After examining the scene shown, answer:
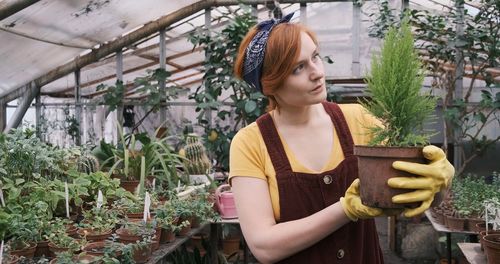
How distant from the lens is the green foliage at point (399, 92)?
1064mm

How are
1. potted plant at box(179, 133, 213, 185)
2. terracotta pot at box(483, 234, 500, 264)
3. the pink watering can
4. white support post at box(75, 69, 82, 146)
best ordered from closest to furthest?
terracotta pot at box(483, 234, 500, 264)
the pink watering can
potted plant at box(179, 133, 213, 185)
white support post at box(75, 69, 82, 146)

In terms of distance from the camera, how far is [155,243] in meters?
2.56

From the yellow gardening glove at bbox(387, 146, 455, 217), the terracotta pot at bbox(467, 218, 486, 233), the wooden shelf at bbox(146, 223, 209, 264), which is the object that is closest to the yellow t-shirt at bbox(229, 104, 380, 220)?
the yellow gardening glove at bbox(387, 146, 455, 217)

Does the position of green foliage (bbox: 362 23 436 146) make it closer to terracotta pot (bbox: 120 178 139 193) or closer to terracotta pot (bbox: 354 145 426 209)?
terracotta pot (bbox: 354 145 426 209)

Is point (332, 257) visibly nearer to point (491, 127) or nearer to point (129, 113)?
point (491, 127)

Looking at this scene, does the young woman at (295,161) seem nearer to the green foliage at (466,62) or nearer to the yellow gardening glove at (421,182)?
the yellow gardening glove at (421,182)

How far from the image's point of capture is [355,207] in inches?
42.8

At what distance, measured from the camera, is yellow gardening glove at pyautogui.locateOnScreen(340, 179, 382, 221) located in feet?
3.53

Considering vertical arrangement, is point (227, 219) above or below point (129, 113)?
below

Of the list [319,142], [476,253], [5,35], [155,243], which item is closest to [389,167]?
[319,142]

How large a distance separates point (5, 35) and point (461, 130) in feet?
13.7

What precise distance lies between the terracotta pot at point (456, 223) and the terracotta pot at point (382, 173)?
2.35 m

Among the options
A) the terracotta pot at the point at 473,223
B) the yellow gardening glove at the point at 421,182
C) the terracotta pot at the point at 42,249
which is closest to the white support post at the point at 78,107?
the terracotta pot at the point at 42,249

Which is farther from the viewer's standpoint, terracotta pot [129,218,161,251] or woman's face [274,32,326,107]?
terracotta pot [129,218,161,251]
